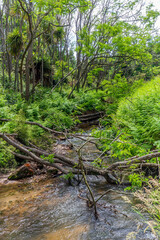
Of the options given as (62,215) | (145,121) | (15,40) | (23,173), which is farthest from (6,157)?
(15,40)

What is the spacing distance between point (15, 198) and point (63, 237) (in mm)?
1618

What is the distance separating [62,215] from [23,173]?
6.49ft

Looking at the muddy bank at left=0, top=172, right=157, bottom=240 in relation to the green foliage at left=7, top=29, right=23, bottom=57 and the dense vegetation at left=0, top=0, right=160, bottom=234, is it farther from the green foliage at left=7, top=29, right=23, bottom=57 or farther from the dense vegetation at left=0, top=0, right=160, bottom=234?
the green foliage at left=7, top=29, right=23, bottom=57

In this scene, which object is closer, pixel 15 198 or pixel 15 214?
pixel 15 214

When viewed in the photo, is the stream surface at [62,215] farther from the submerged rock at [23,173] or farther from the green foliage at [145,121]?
the green foliage at [145,121]

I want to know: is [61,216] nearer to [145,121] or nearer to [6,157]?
[6,157]

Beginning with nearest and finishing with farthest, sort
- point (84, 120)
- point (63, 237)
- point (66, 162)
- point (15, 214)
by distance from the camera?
point (63, 237) → point (15, 214) → point (66, 162) → point (84, 120)

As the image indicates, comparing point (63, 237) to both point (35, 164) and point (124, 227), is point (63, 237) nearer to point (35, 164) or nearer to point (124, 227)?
point (124, 227)

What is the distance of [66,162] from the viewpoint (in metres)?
4.55

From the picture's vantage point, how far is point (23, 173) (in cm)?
Result: 461

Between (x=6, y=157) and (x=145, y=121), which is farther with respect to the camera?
(x=145, y=121)

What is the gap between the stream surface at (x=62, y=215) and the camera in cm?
257

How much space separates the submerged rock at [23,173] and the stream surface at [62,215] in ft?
0.74

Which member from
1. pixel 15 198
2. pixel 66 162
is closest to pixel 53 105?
pixel 66 162
